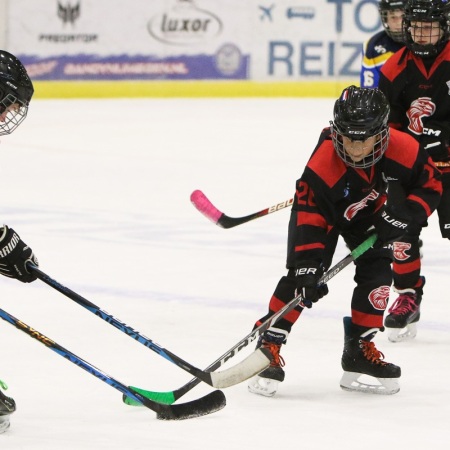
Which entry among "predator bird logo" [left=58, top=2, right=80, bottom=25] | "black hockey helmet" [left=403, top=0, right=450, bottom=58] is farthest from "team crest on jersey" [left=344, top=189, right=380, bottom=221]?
"predator bird logo" [left=58, top=2, right=80, bottom=25]

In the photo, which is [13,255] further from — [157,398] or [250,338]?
[250,338]

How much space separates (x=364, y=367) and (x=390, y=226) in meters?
0.40

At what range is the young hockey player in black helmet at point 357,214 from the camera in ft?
10.5

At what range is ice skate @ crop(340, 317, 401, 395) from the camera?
11.0ft

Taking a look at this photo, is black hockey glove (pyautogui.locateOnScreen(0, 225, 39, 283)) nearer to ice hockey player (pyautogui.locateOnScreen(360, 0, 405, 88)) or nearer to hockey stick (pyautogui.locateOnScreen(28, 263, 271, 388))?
hockey stick (pyautogui.locateOnScreen(28, 263, 271, 388))

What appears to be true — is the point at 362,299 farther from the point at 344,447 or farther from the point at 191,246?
the point at 191,246

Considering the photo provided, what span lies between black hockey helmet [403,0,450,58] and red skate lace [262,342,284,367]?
1.22 m

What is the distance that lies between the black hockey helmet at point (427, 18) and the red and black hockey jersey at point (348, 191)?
716 millimetres

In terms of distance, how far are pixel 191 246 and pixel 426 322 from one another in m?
1.55

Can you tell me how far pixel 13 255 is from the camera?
3.00m

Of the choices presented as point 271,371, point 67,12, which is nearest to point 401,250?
point 271,371

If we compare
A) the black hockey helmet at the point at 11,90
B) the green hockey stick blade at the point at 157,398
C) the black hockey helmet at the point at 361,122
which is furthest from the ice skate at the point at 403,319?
the black hockey helmet at the point at 11,90

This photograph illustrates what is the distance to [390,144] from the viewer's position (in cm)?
333

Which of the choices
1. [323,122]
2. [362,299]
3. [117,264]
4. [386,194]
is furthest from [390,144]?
[323,122]
